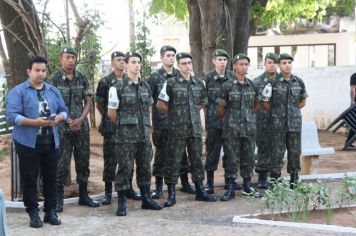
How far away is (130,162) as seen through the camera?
6613 millimetres

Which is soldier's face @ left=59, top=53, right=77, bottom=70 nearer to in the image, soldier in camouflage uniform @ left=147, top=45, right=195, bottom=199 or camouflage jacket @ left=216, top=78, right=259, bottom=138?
soldier in camouflage uniform @ left=147, top=45, right=195, bottom=199

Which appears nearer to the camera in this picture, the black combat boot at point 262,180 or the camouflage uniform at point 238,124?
the camouflage uniform at point 238,124

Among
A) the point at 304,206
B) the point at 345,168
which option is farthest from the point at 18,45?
the point at 345,168

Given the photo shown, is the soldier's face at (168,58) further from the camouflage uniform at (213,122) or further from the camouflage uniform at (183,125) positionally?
the camouflage uniform at (213,122)

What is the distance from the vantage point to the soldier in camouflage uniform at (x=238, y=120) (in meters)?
7.32

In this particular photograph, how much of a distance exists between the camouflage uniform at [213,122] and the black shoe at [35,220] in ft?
8.52

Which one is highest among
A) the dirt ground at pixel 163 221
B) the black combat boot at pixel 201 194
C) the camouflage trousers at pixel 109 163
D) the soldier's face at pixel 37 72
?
the soldier's face at pixel 37 72

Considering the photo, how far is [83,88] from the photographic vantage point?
6.93 m

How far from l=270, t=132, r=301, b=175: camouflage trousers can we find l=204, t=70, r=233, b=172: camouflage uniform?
66 centimetres

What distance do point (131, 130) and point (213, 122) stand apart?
60.3 inches

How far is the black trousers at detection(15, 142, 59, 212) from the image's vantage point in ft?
19.5

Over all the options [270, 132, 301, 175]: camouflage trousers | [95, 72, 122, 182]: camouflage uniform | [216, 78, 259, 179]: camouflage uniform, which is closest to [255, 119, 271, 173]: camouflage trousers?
[270, 132, 301, 175]: camouflage trousers

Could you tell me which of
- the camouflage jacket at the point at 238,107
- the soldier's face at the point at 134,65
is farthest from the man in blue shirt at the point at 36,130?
the camouflage jacket at the point at 238,107

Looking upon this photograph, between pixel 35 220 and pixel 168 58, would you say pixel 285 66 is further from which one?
pixel 35 220
